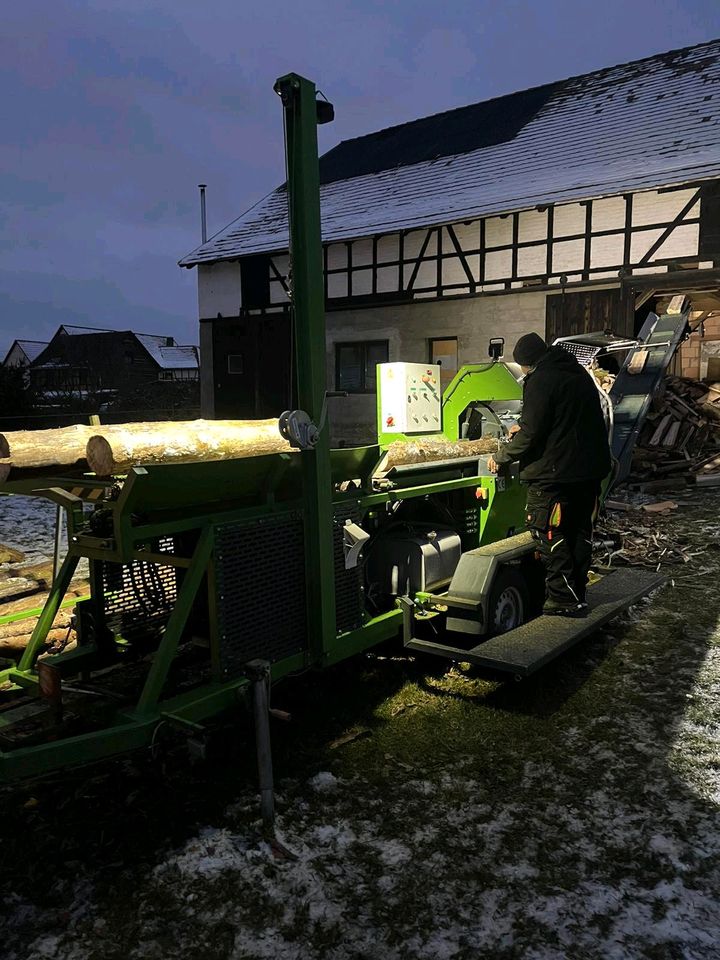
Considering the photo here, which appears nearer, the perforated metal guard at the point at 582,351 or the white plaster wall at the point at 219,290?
the perforated metal guard at the point at 582,351

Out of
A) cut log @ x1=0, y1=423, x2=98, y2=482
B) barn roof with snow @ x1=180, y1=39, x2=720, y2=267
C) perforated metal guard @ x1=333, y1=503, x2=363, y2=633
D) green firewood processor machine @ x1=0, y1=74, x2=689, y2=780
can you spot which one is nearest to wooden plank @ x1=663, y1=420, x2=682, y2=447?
barn roof with snow @ x1=180, y1=39, x2=720, y2=267

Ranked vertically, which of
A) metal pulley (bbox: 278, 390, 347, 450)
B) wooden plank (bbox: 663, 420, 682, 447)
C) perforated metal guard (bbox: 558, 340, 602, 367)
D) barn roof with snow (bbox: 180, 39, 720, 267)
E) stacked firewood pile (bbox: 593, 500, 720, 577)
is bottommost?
stacked firewood pile (bbox: 593, 500, 720, 577)

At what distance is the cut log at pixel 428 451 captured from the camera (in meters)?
5.47

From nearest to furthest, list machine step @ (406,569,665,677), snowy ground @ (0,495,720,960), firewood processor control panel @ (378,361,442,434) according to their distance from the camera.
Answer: snowy ground @ (0,495,720,960) < machine step @ (406,569,665,677) < firewood processor control panel @ (378,361,442,434)

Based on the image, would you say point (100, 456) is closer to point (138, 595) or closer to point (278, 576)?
point (278, 576)

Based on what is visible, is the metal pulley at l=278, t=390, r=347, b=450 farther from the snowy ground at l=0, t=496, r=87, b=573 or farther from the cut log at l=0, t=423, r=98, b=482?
the snowy ground at l=0, t=496, r=87, b=573

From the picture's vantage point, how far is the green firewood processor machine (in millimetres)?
3469

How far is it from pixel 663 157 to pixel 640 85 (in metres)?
6.14

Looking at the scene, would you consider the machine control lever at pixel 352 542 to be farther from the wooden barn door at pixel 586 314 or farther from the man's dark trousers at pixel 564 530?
the wooden barn door at pixel 586 314

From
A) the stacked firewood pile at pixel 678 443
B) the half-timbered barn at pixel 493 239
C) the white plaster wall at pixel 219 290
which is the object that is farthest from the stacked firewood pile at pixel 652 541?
the white plaster wall at pixel 219 290

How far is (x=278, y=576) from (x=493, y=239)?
57.1 feet

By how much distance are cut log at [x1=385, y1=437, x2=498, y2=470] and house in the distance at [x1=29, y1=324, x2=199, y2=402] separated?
36.5 metres

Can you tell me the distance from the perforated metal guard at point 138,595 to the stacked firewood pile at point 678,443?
35.3ft

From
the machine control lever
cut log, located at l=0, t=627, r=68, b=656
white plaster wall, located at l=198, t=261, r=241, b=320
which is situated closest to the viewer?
the machine control lever
